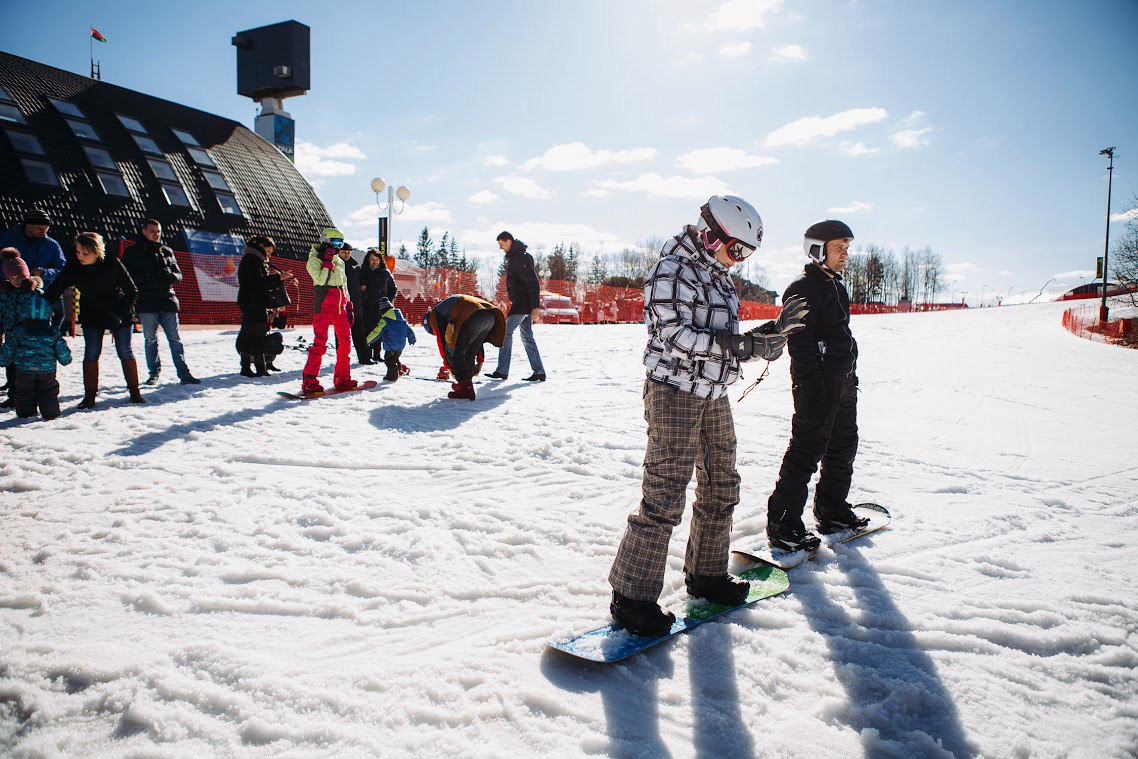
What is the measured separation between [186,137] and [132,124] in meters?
1.74

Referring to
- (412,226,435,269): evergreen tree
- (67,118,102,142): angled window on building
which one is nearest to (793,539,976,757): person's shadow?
(67,118,102,142): angled window on building

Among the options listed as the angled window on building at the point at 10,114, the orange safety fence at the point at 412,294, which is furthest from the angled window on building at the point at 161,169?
the orange safety fence at the point at 412,294

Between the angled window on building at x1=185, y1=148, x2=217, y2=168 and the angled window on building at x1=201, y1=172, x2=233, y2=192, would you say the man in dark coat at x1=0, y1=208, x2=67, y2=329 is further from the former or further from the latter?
the angled window on building at x1=185, y1=148, x2=217, y2=168

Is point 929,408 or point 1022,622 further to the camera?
point 929,408

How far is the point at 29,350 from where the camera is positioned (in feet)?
19.0

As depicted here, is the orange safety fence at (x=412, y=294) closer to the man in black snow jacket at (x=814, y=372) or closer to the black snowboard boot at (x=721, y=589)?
the man in black snow jacket at (x=814, y=372)

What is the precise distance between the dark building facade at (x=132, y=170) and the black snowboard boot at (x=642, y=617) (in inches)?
770

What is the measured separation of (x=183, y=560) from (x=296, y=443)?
2362 mm

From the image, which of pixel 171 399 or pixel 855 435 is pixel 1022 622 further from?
→ pixel 171 399

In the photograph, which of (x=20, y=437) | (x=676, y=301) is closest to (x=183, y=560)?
(x=676, y=301)

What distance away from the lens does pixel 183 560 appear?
3127 mm

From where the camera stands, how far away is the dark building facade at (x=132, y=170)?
1677 cm

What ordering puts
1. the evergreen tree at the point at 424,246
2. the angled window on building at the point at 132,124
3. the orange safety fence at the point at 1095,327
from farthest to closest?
the evergreen tree at the point at 424,246
the orange safety fence at the point at 1095,327
the angled window on building at the point at 132,124

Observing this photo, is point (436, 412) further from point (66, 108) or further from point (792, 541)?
point (66, 108)
